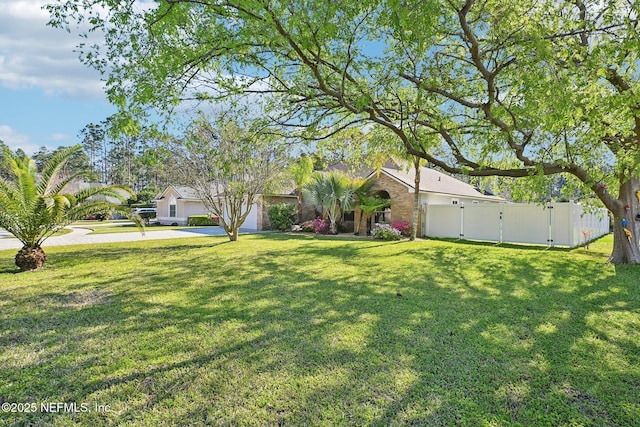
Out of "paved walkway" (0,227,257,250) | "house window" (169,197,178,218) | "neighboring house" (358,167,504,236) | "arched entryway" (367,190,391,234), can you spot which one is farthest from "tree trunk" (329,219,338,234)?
"house window" (169,197,178,218)

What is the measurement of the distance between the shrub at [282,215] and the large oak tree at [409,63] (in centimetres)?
1352

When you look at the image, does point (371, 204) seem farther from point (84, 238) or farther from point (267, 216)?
point (84, 238)

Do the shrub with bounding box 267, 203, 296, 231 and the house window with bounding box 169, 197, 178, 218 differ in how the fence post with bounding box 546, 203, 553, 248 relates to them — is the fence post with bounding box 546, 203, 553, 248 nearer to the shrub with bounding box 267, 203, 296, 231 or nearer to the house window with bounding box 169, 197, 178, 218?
the shrub with bounding box 267, 203, 296, 231

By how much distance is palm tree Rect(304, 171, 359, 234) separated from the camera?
819 inches

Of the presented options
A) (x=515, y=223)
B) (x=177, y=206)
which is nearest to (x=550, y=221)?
(x=515, y=223)

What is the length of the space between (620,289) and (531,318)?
150 inches

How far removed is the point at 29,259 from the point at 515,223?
19.6 meters

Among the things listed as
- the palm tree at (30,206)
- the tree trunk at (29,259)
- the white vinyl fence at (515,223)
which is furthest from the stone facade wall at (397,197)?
the tree trunk at (29,259)

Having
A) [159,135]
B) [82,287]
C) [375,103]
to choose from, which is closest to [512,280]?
[375,103]

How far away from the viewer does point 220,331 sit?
4.84 meters

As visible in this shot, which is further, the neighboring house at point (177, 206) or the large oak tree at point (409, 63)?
the neighboring house at point (177, 206)

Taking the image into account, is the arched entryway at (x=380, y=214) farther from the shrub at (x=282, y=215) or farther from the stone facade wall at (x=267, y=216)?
the shrub at (x=282, y=215)

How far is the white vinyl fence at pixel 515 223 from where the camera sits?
15.5 metres

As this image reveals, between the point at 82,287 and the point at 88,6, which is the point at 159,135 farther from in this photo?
the point at 82,287
